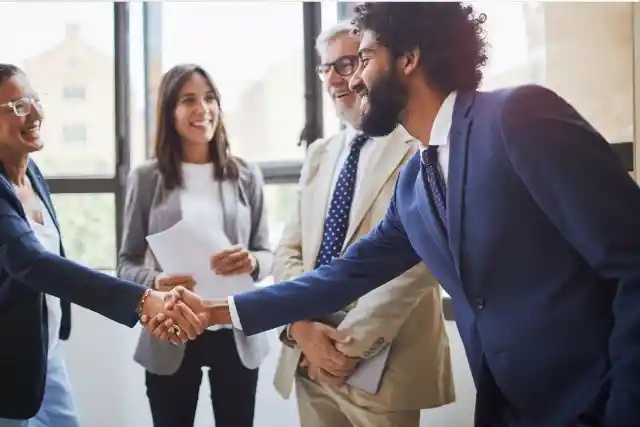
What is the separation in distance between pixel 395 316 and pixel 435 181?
0.33 meters

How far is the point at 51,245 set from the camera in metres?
1.21

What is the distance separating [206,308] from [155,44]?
64 cm

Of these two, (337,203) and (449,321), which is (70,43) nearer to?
(337,203)

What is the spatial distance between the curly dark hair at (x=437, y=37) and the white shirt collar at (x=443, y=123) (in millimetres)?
26

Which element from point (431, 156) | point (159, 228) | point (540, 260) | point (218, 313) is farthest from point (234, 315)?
point (540, 260)

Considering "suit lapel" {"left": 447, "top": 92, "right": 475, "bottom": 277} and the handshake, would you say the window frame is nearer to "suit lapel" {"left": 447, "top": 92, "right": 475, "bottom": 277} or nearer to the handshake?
the handshake

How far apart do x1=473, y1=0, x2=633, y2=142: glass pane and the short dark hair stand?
89 cm

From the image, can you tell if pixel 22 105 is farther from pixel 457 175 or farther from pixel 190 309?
pixel 457 175

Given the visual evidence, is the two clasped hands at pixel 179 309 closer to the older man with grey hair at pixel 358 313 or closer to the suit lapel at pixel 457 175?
the older man with grey hair at pixel 358 313

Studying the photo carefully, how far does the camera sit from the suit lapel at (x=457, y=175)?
0.91 meters

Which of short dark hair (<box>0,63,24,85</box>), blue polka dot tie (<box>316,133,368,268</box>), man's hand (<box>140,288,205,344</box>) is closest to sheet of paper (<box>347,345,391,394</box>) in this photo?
blue polka dot tie (<box>316,133,368,268</box>)

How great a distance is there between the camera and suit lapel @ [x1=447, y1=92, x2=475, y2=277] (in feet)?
2.97

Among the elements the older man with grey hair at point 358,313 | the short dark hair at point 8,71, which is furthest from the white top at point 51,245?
the older man with grey hair at point 358,313

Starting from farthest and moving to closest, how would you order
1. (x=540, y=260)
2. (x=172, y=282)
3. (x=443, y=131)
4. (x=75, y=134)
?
(x=75, y=134) < (x=172, y=282) < (x=443, y=131) < (x=540, y=260)
